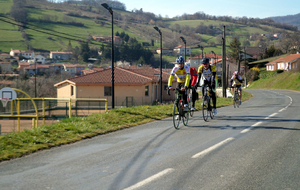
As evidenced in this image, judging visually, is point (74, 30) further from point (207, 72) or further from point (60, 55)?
point (207, 72)

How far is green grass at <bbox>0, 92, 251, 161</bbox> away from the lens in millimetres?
6873

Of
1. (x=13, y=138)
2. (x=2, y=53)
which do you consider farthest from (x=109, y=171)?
(x=2, y=53)

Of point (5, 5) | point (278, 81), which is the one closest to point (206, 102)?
point (278, 81)

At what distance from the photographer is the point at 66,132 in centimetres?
870

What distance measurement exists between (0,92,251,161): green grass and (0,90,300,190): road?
1.40 feet

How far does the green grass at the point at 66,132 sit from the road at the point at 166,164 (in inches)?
16.9

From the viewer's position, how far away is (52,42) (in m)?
115

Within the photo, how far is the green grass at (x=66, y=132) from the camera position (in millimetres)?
6873

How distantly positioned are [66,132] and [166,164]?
173 inches

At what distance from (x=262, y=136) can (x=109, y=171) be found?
4.50 m

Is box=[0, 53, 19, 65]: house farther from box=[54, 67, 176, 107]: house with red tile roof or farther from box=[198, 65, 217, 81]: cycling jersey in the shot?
box=[198, 65, 217, 81]: cycling jersey

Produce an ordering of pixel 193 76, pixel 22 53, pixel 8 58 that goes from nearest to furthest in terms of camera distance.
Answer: pixel 193 76 < pixel 8 58 < pixel 22 53

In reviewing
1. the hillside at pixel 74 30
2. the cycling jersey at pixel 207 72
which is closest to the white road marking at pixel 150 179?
the cycling jersey at pixel 207 72

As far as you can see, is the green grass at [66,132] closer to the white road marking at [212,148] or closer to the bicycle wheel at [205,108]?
the bicycle wheel at [205,108]
